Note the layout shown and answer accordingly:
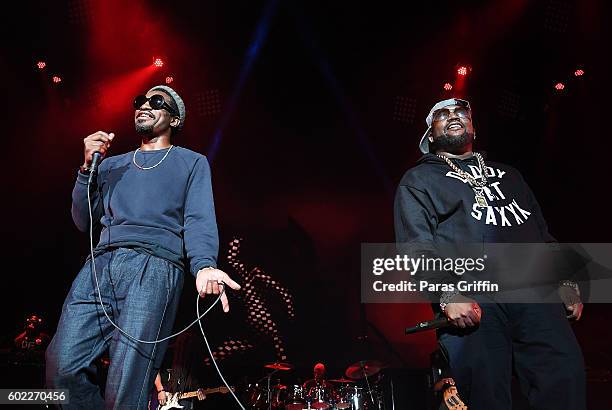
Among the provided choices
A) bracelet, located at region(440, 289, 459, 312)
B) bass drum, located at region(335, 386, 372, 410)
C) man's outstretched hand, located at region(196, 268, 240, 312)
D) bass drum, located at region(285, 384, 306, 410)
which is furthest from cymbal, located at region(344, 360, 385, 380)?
man's outstretched hand, located at region(196, 268, 240, 312)

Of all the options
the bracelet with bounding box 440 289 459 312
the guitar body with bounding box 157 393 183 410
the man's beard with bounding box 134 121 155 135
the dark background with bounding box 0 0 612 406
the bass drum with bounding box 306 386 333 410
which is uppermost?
the dark background with bounding box 0 0 612 406

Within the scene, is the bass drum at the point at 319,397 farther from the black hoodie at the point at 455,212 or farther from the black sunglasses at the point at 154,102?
the black sunglasses at the point at 154,102

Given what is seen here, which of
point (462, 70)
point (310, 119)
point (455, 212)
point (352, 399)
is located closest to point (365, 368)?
point (352, 399)

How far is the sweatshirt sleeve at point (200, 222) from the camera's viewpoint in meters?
2.38

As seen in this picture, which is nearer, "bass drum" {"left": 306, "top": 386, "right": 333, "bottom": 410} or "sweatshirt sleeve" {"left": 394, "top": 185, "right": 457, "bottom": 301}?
"sweatshirt sleeve" {"left": 394, "top": 185, "right": 457, "bottom": 301}

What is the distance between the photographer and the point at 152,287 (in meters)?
2.23

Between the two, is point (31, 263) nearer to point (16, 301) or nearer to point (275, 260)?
point (16, 301)

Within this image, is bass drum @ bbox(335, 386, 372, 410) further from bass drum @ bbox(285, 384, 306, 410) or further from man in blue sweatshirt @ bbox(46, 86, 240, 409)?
man in blue sweatshirt @ bbox(46, 86, 240, 409)

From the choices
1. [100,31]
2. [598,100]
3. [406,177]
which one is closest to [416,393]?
[598,100]

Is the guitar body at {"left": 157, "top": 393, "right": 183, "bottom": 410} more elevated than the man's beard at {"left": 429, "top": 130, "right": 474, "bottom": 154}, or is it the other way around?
the man's beard at {"left": 429, "top": 130, "right": 474, "bottom": 154}

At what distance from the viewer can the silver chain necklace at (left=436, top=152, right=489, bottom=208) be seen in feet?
8.25

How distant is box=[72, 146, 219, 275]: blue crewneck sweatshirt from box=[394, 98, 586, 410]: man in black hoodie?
96 cm

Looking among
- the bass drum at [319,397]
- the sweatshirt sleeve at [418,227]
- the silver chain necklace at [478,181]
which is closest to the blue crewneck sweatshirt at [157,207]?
the sweatshirt sleeve at [418,227]

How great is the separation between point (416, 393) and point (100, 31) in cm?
695
